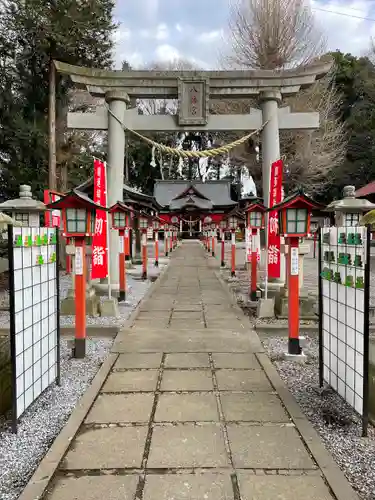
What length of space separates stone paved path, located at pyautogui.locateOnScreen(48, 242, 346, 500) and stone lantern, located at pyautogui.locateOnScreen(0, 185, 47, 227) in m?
4.21

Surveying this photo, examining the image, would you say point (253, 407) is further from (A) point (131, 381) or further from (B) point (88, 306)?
(B) point (88, 306)

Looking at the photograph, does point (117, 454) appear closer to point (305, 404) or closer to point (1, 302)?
point (305, 404)

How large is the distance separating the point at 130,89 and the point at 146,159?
107 ft

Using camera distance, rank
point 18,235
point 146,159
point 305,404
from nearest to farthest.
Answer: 1. point 18,235
2. point 305,404
3. point 146,159

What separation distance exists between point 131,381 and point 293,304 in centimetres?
218

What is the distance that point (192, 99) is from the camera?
9547mm

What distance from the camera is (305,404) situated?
373 centimetres

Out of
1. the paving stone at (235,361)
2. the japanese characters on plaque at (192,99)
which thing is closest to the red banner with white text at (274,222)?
the japanese characters on plaque at (192,99)

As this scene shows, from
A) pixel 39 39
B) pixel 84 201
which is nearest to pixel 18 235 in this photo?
pixel 84 201

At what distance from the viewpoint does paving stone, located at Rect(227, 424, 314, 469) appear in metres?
2.71

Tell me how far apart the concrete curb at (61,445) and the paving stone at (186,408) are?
0.65 metres

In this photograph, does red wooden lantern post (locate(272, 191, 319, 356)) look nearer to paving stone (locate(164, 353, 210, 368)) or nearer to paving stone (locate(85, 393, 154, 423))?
paving stone (locate(164, 353, 210, 368))

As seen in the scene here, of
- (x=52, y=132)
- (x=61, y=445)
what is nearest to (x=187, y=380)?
(x=61, y=445)

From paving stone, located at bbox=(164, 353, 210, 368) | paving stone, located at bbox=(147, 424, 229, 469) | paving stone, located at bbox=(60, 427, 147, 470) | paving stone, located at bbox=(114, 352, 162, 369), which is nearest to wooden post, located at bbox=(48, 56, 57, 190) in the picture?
paving stone, located at bbox=(114, 352, 162, 369)
